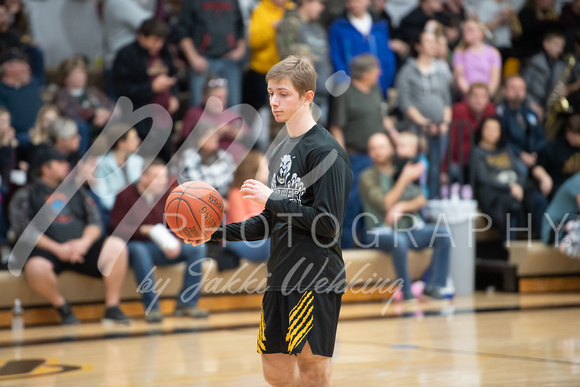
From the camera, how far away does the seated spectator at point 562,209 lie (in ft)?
28.0

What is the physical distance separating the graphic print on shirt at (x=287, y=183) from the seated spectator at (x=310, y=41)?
5366 mm

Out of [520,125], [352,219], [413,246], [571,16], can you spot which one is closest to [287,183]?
[352,219]

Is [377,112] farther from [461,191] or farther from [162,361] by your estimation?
[162,361]

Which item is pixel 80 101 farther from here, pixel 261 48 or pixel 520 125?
pixel 520 125

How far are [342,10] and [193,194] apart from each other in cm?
675

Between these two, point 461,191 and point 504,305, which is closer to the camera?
point 504,305

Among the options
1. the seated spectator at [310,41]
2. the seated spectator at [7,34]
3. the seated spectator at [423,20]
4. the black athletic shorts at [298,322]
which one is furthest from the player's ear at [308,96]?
the seated spectator at [423,20]

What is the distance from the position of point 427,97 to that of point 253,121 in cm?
218

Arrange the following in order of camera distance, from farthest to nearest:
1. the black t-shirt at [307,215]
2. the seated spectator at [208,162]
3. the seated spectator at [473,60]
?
A: the seated spectator at [473,60] → the seated spectator at [208,162] → the black t-shirt at [307,215]

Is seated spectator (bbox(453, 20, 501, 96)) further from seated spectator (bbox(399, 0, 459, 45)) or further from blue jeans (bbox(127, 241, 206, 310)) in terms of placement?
blue jeans (bbox(127, 241, 206, 310))

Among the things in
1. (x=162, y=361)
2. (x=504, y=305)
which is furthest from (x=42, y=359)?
(x=504, y=305)

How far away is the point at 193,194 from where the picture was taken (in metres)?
3.55

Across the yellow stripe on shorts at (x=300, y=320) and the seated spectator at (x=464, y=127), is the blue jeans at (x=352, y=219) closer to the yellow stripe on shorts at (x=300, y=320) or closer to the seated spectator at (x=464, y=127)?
the seated spectator at (x=464, y=127)

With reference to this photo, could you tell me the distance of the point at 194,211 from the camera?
3.47m
